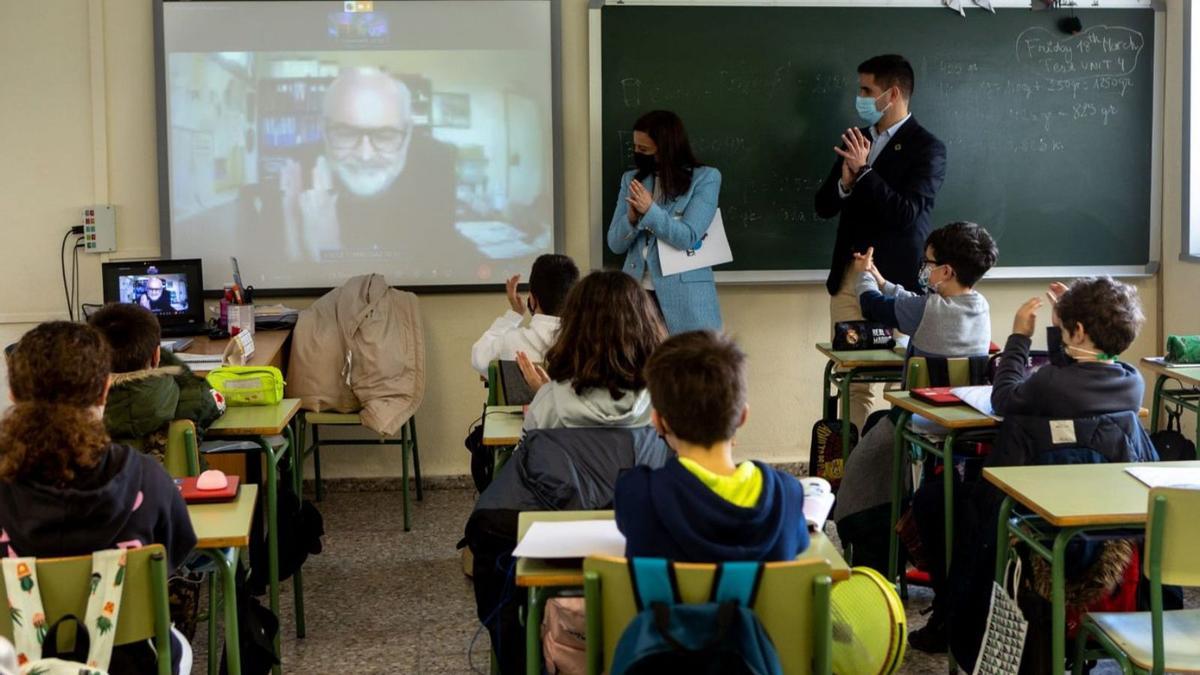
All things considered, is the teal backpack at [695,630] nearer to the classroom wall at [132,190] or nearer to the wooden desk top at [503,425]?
the wooden desk top at [503,425]

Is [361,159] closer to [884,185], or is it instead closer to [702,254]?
[702,254]

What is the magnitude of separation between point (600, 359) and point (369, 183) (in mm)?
2748

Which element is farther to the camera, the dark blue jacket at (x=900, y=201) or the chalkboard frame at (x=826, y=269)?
the chalkboard frame at (x=826, y=269)

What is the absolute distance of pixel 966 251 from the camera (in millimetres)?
4020

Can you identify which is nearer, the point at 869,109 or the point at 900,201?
the point at 900,201

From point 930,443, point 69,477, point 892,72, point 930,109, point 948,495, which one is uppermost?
point 892,72

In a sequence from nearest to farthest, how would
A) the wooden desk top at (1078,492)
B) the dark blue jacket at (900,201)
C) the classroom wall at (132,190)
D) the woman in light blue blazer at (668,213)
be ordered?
1. the wooden desk top at (1078,492)
2. the dark blue jacket at (900,201)
3. the woman in light blue blazer at (668,213)
4. the classroom wall at (132,190)

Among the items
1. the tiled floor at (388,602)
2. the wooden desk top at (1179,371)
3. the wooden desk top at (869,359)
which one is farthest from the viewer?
the wooden desk top at (869,359)

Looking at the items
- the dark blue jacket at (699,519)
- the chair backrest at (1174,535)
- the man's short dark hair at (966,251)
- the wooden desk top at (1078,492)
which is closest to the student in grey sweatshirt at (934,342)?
the man's short dark hair at (966,251)

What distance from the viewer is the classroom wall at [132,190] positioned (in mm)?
5230

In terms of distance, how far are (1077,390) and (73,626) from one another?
2299mm

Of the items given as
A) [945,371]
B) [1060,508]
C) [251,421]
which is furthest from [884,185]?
[251,421]

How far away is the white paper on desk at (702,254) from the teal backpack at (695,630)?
10.7 ft

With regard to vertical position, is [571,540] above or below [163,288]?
below
